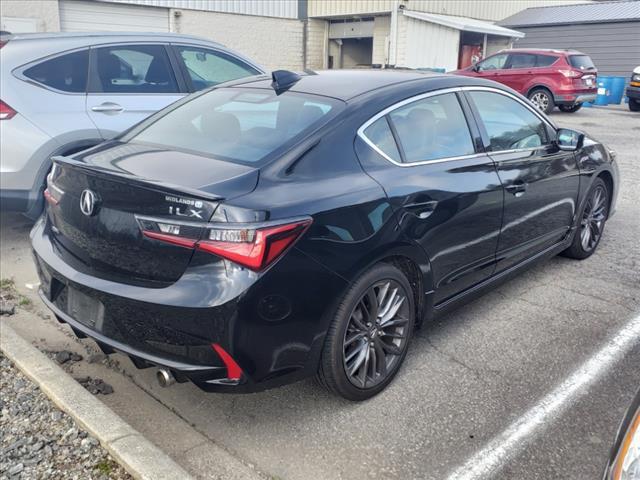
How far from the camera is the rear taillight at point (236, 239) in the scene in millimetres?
2484

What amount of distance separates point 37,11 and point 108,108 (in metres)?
10.7

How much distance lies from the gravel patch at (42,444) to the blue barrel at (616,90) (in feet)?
72.3

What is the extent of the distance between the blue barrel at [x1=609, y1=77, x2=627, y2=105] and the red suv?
4.76 metres

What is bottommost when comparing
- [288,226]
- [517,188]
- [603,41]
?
[517,188]

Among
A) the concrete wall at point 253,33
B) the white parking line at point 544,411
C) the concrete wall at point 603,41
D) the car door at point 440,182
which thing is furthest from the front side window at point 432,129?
the concrete wall at point 603,41

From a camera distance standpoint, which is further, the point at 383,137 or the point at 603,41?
the point at 603,41

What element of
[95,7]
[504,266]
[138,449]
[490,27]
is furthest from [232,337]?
[490,27]

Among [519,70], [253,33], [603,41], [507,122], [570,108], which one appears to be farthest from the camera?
[603,41]

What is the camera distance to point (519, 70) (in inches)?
663

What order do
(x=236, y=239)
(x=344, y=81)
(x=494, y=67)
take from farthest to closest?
(x=494, y=67), (x=344, y=81), (x=236, y=239)

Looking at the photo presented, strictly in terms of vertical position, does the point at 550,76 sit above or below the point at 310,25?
below

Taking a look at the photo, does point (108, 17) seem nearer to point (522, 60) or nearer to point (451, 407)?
point (522, 60)

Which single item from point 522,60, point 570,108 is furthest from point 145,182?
point 570,108

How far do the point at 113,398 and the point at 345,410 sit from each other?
1218mm
